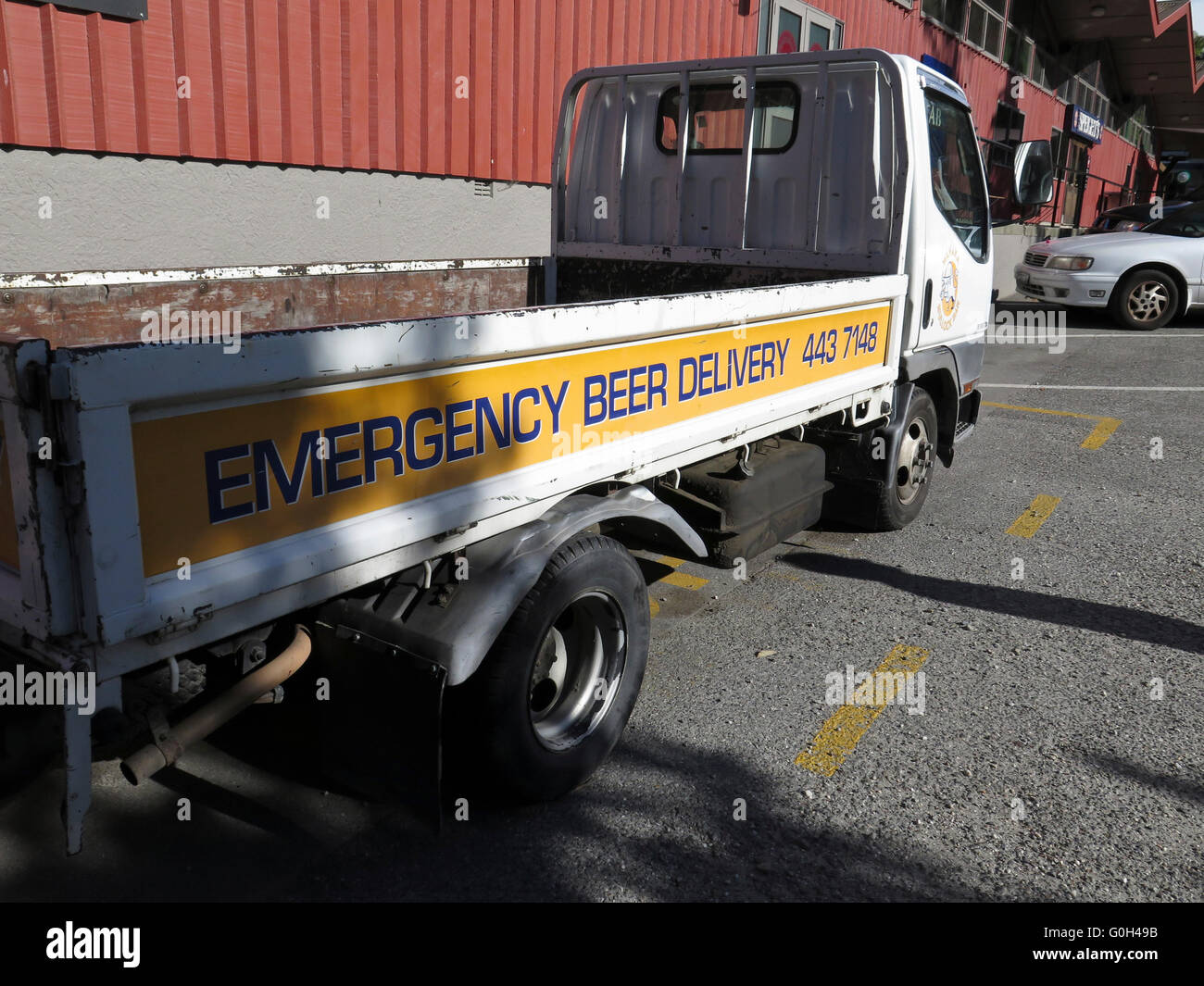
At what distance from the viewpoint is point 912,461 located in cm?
565

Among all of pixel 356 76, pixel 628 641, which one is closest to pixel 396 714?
pixel 628 641

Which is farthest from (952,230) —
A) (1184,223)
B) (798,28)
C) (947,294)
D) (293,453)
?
(1184,223)

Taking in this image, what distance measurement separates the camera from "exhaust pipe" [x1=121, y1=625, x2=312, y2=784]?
2252 millimetres

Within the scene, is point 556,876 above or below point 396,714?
below

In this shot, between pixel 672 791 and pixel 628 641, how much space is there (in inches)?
20.2

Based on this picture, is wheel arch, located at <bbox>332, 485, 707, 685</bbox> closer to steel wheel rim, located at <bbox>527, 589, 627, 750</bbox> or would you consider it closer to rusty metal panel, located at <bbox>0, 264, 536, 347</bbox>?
steel wheel rim, located at <bbox>527, 589, 627, 750</bbox>

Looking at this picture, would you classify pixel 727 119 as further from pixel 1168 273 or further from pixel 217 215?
pixel 1168 273

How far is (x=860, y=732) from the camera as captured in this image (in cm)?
364

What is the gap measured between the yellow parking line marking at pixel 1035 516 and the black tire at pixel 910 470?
59 cm

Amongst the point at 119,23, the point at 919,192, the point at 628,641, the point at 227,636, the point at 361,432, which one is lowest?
the point at 628,641

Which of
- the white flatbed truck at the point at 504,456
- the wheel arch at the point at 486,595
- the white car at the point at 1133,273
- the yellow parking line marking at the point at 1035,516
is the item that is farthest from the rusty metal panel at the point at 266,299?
the white car at the point at 1133,273

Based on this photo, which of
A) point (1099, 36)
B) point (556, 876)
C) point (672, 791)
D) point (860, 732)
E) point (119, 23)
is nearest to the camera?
point (556, 876)

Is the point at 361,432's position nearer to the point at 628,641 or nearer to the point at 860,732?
the point at 628,641

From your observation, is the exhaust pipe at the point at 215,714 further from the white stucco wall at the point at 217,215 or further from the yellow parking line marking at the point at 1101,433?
the yellow parking line marking at the point at 1101,433
